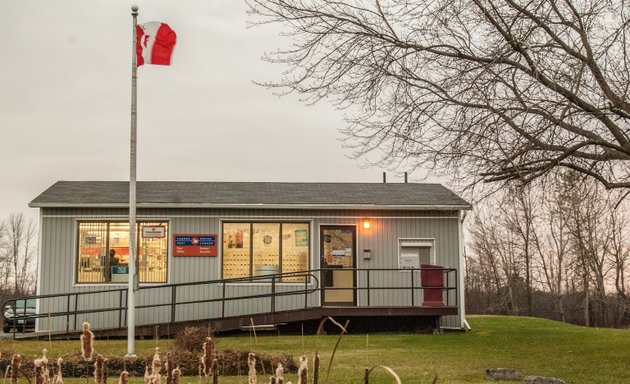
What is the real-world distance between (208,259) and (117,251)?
2.44 metres

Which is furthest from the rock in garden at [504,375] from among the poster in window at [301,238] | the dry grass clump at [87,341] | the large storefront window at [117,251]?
the large storefront window at [117,251]

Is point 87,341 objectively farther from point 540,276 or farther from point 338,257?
point 540,276

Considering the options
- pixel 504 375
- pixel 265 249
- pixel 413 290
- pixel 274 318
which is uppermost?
pixel 265 249

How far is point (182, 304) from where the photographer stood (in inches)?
827

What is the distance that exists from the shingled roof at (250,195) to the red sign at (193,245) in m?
0.89

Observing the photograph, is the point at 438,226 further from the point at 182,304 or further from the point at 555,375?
the point at 555,375

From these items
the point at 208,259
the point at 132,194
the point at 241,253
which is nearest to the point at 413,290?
the point at 241,253

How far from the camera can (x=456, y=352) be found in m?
15.5

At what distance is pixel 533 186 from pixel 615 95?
2.18m

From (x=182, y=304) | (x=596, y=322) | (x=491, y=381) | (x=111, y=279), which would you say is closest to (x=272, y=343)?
(x=182, y=304)

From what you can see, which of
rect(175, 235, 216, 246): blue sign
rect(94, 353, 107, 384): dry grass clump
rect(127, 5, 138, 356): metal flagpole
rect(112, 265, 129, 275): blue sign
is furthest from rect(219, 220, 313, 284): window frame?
rect(94, 353, 107, 384): dry grass clump

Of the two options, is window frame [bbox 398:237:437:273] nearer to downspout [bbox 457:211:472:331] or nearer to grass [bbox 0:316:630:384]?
downspout [bbox 457:211:472:331]

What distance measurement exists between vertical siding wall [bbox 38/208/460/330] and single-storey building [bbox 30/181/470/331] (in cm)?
3

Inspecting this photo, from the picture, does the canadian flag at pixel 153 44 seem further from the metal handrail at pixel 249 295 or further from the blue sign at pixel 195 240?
the blue sign at pixel 195 240
